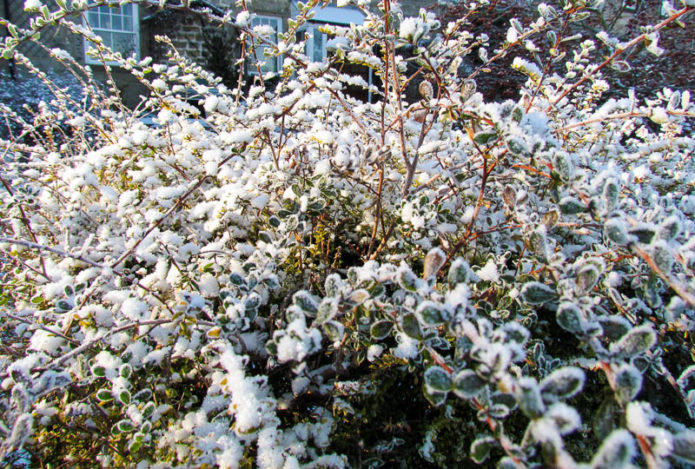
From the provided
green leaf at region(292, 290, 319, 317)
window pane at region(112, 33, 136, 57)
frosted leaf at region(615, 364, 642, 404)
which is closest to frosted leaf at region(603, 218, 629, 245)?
frosted leaf at region(615, 364, 642, 404)

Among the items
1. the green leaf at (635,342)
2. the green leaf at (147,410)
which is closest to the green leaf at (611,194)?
the green leaf at (635,342)

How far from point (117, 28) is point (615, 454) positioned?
48.1 ft

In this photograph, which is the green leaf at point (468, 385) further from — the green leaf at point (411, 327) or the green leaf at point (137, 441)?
the green leaf at point (137, 441)

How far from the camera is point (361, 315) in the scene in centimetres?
88

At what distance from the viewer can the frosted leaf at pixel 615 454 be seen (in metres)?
0.47

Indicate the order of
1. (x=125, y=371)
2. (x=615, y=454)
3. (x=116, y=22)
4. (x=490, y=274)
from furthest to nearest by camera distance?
(x=116, y=22) < (x=490, y=274) < (x=125, y=371) < (x=615, y=454)

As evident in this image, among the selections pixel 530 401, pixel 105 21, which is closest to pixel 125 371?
pixel 530 401

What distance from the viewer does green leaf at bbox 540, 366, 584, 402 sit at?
0.57 metres

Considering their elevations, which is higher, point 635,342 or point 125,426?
point 635,342

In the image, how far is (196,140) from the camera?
1.72 metres

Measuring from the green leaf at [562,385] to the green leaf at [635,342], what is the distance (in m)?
0.10

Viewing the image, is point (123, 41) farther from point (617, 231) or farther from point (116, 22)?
point (617, 231)

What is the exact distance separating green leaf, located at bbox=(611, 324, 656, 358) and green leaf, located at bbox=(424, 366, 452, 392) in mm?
265

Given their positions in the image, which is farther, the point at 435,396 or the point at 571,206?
the point at 571,206
